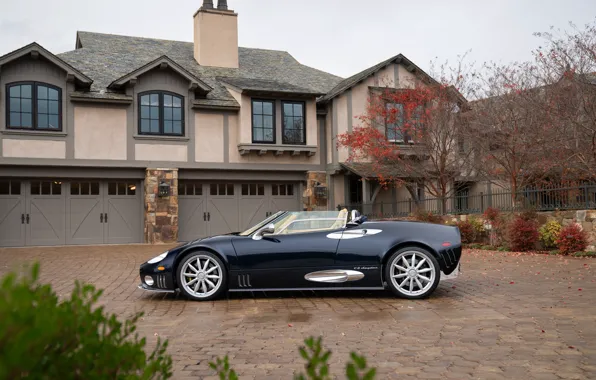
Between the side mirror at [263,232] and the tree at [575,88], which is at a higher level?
Result: the tree at [575,88]

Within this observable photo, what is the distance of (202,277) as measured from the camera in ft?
23.7

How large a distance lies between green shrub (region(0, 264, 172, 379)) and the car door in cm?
529

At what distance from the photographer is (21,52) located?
17703 mm

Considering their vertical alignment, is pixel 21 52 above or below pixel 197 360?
above

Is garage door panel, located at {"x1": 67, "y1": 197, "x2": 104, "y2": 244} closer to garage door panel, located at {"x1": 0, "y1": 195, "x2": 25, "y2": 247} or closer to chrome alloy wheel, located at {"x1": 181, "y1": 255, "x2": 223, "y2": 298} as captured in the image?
garage door panel, located at {"x1": 0, "y1": 195, "x2": 25, "y2": 247}

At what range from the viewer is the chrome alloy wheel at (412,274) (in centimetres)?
709

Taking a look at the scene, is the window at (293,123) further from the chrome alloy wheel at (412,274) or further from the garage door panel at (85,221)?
the chrome alloy wheel at (412,274)

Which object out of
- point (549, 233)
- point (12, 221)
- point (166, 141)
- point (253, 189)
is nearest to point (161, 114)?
point (166, 141)

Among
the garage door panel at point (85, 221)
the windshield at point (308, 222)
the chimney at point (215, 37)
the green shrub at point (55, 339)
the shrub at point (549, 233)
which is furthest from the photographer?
the chimney at point (215, 37)

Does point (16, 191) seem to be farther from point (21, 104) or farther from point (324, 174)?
point (324, 174)

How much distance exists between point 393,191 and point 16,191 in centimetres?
1378

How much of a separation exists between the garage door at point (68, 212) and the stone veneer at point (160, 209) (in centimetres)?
73

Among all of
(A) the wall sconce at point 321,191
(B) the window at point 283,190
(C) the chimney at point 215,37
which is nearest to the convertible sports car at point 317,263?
(A) the wall sconce at point 321,191

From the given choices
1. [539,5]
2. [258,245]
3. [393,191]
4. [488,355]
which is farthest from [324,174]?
[488,355]
